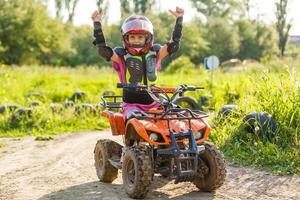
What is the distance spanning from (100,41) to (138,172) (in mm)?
1822

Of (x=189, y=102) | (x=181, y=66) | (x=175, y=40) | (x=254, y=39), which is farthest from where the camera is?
(x=254, y=39)

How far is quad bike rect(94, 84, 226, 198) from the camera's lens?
4859 mm

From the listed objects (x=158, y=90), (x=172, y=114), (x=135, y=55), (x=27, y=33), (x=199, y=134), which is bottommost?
(x=199, y=134)

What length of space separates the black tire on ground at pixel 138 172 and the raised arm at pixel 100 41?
52.0 inches

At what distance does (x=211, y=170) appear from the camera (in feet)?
17.1

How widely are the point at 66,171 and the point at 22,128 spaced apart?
15.4 ft

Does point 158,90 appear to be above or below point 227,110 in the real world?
above

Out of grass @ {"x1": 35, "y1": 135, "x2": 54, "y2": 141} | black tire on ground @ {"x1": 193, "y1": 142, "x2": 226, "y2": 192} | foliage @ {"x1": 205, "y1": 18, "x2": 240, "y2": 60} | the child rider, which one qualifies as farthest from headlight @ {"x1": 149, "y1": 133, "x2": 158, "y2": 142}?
foliage @ {"x1": 205, "y1": 18, "x2": 240, "y2": 60}

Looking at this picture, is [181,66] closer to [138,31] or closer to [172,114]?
[138,31]

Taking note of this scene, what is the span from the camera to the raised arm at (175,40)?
6.14 metres

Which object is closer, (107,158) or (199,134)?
(199,134)

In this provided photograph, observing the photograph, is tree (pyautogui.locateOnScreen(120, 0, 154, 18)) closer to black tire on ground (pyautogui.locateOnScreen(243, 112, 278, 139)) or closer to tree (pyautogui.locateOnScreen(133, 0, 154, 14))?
tree (pyautogui.locateOnScreen(133, 0, 154, 14))

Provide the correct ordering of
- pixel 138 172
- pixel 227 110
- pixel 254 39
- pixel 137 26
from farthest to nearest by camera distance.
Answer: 1. pixel 254 39
2. pixel 227 110
3. pixel 137 26
4. pixel 138 172

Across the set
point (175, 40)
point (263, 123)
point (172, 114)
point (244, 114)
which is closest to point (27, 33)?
point (244, 114)
